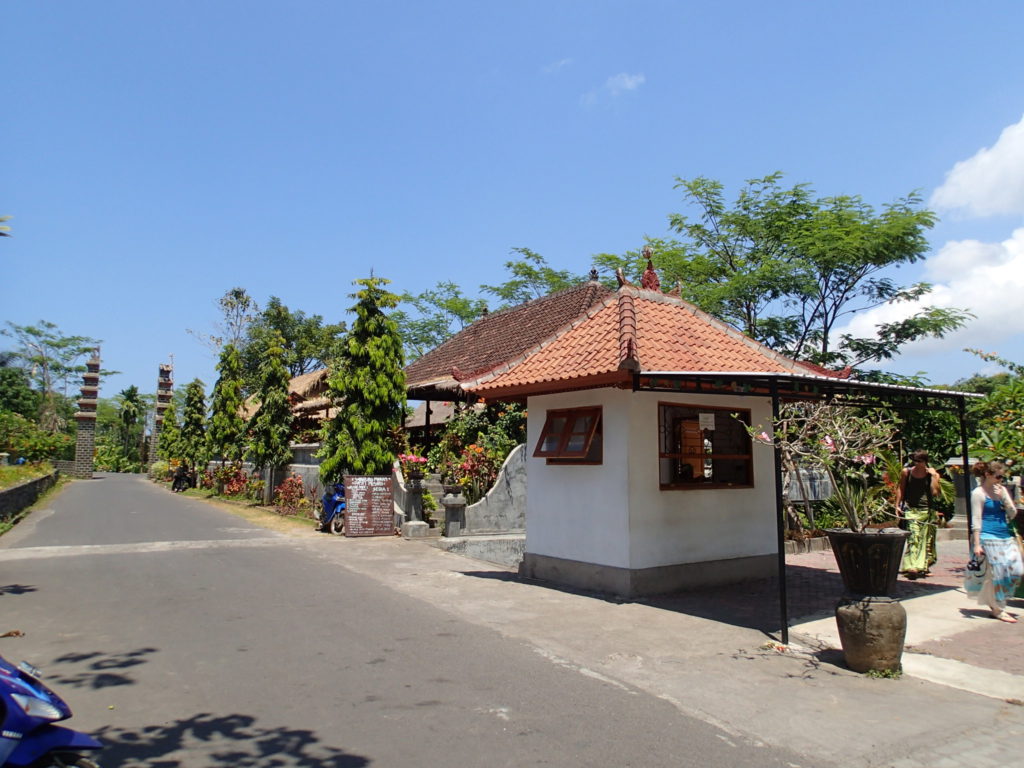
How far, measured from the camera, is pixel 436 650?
6566mm

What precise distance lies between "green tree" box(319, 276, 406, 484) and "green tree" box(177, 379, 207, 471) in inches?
915

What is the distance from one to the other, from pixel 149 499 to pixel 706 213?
24.8 meters

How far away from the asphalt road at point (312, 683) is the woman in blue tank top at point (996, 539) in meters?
5.12

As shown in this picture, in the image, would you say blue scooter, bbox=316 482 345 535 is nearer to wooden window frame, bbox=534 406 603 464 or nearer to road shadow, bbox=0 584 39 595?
road shadow, bbox=0 584 39 595

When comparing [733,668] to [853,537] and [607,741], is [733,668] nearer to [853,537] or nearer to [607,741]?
[853,537]

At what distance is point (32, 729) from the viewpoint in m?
3.12

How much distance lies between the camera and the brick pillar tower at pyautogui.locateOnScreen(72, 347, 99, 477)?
177ft

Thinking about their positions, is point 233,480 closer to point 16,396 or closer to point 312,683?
point 312,683

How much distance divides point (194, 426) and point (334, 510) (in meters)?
25.3

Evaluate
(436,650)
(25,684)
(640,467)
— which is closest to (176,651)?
(436,650)

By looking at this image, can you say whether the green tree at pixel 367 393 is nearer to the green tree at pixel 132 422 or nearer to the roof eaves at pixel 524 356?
the roof eaves at pixel 524 356

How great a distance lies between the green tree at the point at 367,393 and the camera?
55.0 feet

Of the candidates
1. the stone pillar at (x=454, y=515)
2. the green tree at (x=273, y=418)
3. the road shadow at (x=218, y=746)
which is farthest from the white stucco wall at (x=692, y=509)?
the green tree at (x=273, y=418)

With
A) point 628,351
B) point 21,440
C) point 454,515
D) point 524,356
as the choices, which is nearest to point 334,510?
point 454,515
